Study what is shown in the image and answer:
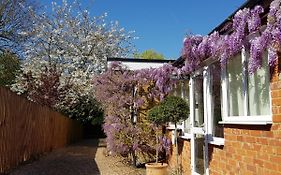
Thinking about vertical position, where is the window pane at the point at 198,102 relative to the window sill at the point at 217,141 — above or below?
above

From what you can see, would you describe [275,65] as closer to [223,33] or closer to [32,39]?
[223,33]

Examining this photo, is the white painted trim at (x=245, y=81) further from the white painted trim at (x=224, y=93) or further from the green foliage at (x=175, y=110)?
the green foliage at (x=175, y=110)

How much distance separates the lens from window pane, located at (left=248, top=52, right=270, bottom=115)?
516 centimetres

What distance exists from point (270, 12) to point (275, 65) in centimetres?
65

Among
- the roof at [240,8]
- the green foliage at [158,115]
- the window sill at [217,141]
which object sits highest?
the roof at [240,8]

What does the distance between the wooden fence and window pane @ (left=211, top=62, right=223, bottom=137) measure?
194 inches

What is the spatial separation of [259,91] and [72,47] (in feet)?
80.2

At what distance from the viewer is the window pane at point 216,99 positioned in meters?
7.15

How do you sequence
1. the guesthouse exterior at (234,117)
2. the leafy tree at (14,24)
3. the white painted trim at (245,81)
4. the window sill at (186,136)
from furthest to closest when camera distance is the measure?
the leafy tree at (14,24) < the window sill at (186,136) < the white painted trim at (245,81) < the guesthouse exterior at (234,117)

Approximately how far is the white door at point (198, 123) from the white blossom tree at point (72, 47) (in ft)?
53.8

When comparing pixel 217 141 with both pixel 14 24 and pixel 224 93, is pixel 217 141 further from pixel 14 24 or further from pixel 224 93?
pixel 14 24

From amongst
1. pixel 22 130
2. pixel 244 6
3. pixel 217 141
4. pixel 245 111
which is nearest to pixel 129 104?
pixel 22 130

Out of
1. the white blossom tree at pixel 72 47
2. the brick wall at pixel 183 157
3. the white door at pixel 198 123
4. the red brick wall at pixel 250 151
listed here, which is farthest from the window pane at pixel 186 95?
the white blossom tree at pixel 72 47

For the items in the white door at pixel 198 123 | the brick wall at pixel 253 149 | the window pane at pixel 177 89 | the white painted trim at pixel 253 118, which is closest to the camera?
the brick wall at pixel 253 149
